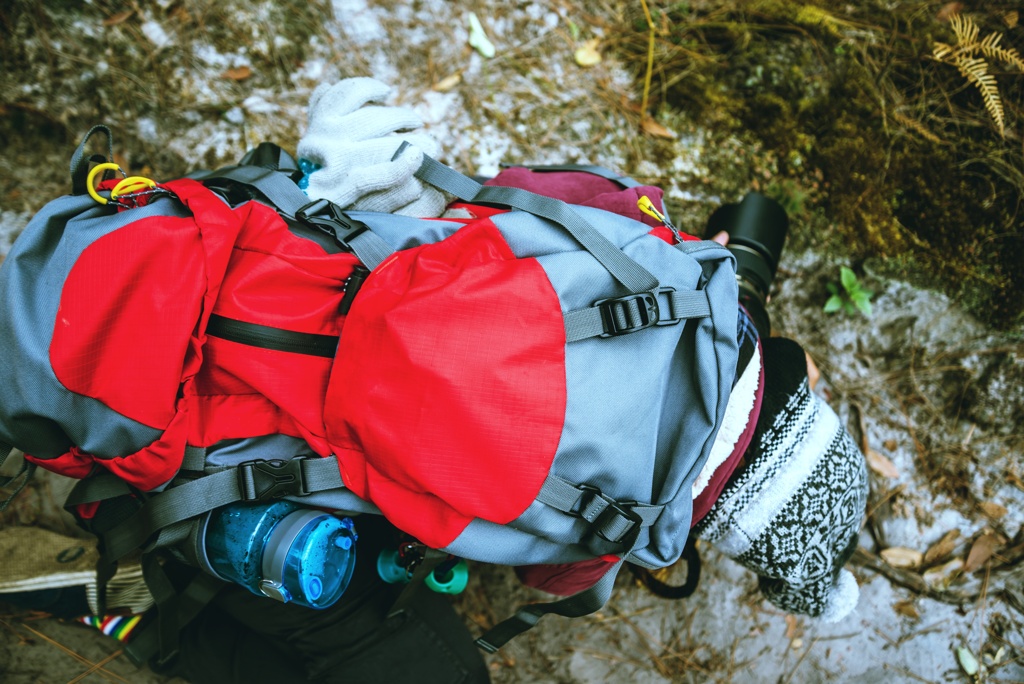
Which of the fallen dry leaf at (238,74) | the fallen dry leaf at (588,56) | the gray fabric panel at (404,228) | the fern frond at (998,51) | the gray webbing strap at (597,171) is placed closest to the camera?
the gray fabric panel at (404,228)

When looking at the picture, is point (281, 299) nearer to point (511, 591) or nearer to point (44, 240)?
point (44, 240)

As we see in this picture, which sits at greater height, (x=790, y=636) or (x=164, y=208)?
(x=164, y=208)

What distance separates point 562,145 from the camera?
79.0 inches

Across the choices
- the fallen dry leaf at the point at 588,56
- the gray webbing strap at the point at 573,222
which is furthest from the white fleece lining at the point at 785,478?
the fallen dry leaf at the point at 588,56

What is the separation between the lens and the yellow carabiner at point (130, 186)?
1.15 meters

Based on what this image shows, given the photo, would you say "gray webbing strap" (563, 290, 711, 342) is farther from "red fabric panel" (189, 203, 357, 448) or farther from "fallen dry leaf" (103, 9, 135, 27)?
"fallen dry leaf" (103, 9, 135, 27)

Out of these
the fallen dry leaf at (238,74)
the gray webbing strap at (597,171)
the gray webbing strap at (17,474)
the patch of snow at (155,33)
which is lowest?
the gray webbing strap at (17,474)

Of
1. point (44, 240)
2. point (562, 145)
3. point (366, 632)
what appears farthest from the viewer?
point (562, 145)

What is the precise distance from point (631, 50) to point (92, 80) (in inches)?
70.6

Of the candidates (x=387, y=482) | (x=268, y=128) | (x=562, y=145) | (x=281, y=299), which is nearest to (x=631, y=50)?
(x=562, y=145)

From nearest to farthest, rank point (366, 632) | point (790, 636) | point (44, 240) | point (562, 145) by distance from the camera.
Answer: point (44, 240)
point (366, 632)
point (790, 636)
point (562, 145)

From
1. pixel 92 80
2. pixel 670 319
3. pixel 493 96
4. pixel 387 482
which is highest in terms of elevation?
pixel 92 80

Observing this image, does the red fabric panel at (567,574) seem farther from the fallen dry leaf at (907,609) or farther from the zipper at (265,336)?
the fallen dry leaf at (907,609)

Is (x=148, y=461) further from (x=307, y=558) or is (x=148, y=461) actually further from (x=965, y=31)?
(x=965, y=31)
